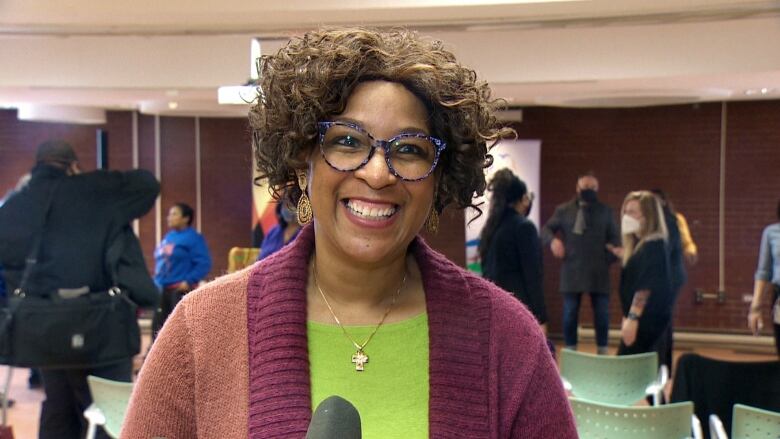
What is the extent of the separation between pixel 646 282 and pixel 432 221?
409 cm

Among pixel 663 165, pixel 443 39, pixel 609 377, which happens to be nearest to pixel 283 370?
pixel 609 377

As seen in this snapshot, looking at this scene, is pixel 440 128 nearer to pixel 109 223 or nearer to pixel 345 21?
pixel 109 223

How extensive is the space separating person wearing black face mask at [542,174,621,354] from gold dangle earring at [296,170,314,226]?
620 cm

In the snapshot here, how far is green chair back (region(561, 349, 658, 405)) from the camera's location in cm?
448

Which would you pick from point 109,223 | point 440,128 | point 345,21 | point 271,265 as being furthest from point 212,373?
point 345,21

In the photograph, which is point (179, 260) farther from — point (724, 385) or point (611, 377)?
point (724, 385)

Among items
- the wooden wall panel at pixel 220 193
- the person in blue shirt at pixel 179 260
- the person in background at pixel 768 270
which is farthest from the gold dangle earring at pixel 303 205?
the wooden wall panel at pixel 220 193

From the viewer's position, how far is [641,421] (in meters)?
3.31

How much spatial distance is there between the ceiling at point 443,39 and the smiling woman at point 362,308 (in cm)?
360

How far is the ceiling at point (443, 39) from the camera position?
4.96 meters

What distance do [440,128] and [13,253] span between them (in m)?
2.87

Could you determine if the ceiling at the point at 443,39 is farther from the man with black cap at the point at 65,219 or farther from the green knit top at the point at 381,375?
the green knit top at the point at 381,375

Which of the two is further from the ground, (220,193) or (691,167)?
(691,167)

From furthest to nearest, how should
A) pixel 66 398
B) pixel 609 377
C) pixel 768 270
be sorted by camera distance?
1. pixel 768 270
2. pixel 609 377
3. pixel 66 398
